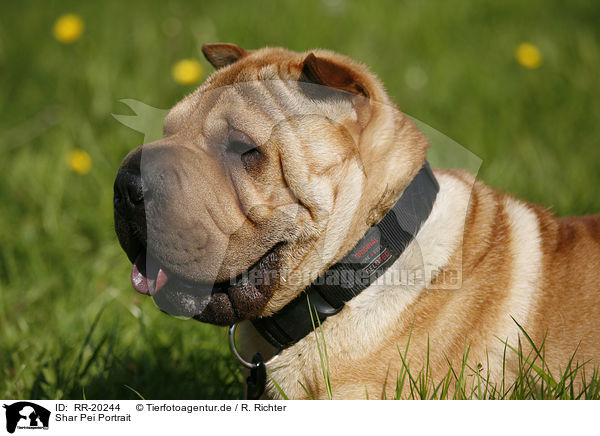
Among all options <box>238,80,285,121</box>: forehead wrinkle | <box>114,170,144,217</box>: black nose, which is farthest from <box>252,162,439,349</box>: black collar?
<box>114,170,144,217</box>: black nose

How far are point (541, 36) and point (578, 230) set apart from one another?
180 inches

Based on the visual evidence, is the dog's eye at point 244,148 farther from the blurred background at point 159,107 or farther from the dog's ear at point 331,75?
the blurred background at point 159,107

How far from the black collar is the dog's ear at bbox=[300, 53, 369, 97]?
0.48 m

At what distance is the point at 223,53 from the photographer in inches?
126

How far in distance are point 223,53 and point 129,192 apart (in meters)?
1.08

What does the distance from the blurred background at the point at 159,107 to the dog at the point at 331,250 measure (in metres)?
0.79

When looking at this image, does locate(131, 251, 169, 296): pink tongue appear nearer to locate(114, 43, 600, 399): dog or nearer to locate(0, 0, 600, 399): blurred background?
locate(114, 43, 600, 399): dog

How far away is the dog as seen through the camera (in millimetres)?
2533

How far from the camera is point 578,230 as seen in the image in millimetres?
2844
